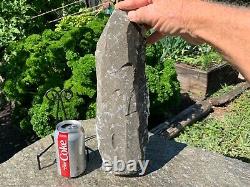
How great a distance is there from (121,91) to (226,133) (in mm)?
A: 2595

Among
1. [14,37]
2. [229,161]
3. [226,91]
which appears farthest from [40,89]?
[226,91]

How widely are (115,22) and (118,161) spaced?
98 centimetres

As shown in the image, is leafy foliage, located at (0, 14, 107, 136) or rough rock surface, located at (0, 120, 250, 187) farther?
leafy foliage, located at (0, 14, 107, 136)

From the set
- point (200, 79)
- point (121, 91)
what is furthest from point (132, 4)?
point (200, 79)

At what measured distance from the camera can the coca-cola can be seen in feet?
9.06

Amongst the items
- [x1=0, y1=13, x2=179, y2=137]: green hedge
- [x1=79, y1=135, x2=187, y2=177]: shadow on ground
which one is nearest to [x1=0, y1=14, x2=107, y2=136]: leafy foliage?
[x1=0, y1=13, x2=179, y2=137]: green hedge

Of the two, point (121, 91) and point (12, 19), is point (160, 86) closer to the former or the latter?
point (12, 19)

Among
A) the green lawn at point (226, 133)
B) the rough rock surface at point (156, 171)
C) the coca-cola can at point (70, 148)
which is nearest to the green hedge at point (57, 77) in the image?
the green lawn at point (226, 133)

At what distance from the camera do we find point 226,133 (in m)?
4.96

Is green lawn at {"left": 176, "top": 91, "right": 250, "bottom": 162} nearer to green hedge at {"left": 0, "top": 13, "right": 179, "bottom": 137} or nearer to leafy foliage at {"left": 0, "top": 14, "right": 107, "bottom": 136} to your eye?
green hedge at {"left": 0, "top": 13, "right": 179, "bottom": 137}

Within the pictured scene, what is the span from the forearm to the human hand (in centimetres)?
4

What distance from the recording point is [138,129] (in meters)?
2.86

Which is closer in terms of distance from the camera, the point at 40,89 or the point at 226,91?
the point at 40,89

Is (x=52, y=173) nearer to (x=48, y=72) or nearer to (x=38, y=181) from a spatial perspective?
Result: (x=38, y=181)
